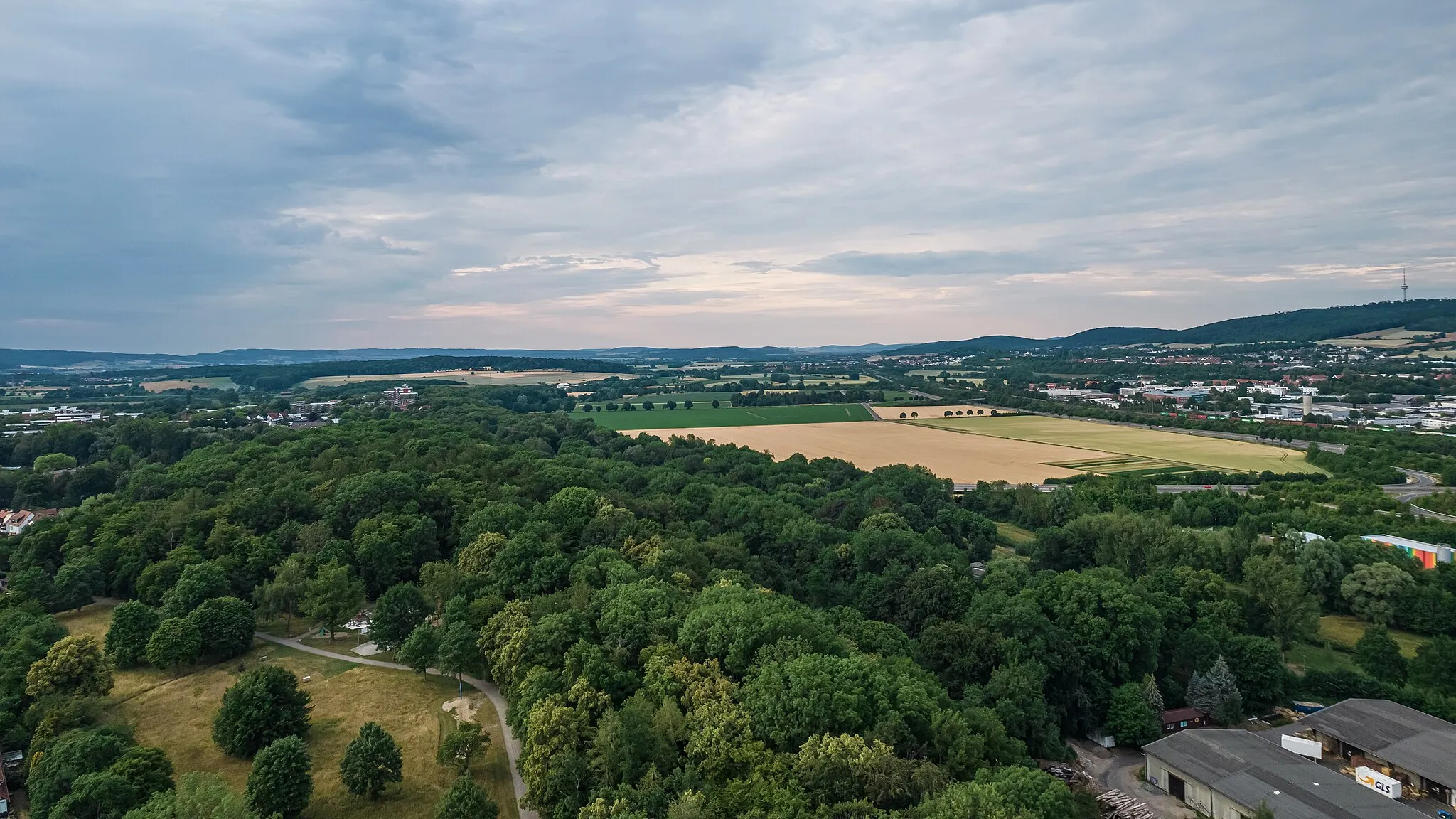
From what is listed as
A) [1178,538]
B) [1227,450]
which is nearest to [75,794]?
[1178,538]

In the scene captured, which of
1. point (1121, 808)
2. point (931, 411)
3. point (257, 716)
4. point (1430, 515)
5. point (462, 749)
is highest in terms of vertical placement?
point (931, 411)

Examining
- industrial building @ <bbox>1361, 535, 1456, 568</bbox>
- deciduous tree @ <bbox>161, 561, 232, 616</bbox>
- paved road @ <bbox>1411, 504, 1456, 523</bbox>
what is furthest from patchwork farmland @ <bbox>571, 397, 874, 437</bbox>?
industrial building @ <bbox>1361, 535, 1456, 568</bbox>

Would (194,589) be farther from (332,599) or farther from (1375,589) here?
(1375,589)

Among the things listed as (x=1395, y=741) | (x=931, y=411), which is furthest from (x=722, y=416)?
(x=1395, y=741)

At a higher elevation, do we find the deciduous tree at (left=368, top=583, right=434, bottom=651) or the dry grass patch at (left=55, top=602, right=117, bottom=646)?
the deciduous tree at (left=368, top=583, right=434, bottom=651)

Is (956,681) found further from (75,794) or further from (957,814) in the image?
(75,794)

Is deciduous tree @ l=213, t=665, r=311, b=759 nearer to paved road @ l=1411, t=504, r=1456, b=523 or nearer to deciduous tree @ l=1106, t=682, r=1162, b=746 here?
deciduous tree @ l=1106, t=682, r=1162, b=746
